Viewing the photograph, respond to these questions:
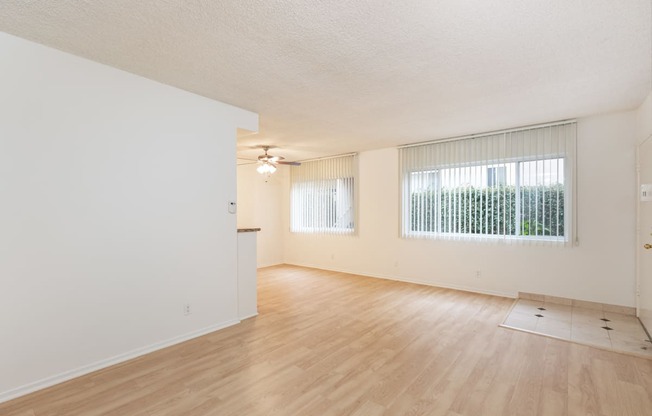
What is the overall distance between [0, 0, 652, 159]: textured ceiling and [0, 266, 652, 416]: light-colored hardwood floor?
8.58 feet

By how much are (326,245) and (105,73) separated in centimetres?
529

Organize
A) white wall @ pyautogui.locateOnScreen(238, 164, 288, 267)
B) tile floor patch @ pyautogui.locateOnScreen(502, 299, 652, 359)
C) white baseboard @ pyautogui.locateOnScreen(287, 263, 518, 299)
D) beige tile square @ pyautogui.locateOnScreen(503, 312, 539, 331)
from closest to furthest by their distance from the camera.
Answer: tile floor patch @ pyautogui.locateOnScreen(502, 299, 652, 359) < beige tile square @ pyautogui.locateOnScreen(503, 312, 539, 331) < white baseboard @ pyautogui.locateOnScreen(287, 263, 518, 299) < white wall @ pyautogui.locateOnScreen(238, 164, 288, 267)

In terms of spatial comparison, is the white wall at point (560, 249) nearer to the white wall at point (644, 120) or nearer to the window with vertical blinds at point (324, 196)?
the white wall at point (644, 120)

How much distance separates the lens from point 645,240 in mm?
3428

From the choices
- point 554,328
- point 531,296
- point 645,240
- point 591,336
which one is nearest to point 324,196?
point 531,296

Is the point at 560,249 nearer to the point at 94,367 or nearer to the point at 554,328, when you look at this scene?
the point at 554,328

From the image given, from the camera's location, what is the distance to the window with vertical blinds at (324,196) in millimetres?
6797

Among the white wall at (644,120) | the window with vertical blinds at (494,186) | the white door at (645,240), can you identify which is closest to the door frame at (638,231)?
the white door at (645,240)

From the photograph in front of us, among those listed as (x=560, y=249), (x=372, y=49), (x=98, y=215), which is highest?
(x=372, y=49)

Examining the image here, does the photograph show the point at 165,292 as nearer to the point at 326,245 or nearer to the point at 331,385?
the point at 331,385

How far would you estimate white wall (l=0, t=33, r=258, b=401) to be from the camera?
7.59ft

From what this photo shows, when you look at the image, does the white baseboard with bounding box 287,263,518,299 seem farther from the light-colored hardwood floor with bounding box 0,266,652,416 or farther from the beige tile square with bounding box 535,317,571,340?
the light-colored hardwood floor with bounding box 0,266,652,416

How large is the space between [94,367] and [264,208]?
17.1ft

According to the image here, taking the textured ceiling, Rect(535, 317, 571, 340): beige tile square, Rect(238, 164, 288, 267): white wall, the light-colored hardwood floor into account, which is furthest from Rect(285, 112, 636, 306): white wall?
Rect(238, 164, 288, 267): white wall
